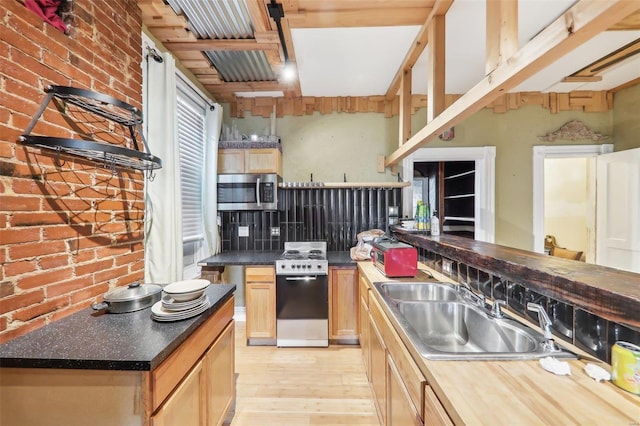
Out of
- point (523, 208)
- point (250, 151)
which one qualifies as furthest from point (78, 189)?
point (523, 208)

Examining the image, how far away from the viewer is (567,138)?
3.18 metres

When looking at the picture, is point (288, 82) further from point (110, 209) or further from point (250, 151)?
point (110, 209)

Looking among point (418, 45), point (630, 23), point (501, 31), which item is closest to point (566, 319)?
point (501, 31)

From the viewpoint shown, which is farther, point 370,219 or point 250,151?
point 370,219

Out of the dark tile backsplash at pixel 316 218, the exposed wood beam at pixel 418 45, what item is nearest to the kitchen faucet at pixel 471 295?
the dark tile backsplash at pixel 316 218

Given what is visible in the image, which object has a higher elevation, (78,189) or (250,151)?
(250,151)

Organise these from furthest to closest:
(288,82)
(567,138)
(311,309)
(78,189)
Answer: (567,138)
(288,82)
(311,309)
(78,189)

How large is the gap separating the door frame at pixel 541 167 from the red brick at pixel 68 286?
4.32 metres

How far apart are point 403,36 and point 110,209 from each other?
8.22 ft

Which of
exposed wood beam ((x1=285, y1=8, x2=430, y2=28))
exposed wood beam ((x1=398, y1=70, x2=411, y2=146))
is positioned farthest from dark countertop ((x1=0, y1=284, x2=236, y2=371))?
exposed wood beam ((x1=398, y1=70, x2=411, y2=146))

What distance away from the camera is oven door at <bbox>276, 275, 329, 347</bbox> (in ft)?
8.43

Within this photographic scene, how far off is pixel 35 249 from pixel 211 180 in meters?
1.81

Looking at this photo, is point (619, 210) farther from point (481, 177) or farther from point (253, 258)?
point (253, 258)

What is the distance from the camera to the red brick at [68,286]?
119cm
